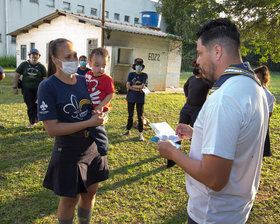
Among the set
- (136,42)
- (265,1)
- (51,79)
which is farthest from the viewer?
(136,42)

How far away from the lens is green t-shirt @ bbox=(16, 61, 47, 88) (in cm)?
624

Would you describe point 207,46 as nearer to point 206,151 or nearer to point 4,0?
point 206,151

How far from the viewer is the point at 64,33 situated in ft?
46.9

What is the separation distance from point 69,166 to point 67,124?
40 cm

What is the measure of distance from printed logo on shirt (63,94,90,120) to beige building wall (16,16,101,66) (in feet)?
35.7

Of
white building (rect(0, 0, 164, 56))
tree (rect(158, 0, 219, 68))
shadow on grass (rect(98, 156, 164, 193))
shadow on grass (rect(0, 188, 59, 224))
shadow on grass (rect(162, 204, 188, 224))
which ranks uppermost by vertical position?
white building (rect(0, 0, 164, 56))

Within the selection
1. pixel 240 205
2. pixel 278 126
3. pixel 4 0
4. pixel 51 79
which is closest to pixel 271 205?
pixel 240 205

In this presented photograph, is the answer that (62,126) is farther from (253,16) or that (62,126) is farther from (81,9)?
(81,9)

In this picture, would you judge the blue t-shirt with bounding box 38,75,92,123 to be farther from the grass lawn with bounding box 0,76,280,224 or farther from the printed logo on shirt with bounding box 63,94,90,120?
the grass lawn with bounding box 0,76,280,224

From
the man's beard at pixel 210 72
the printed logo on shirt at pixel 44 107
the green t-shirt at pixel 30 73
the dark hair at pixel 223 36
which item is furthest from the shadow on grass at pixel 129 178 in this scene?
the green t-shirt at pixel 30 73

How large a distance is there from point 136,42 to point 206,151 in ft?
43.1

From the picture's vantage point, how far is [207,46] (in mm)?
1349

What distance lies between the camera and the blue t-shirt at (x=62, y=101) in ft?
6.38

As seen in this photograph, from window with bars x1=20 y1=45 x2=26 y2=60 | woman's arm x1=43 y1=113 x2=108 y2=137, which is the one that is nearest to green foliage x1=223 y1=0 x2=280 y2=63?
woman's arm x1=43 y1=113 x2=108 y2=137
